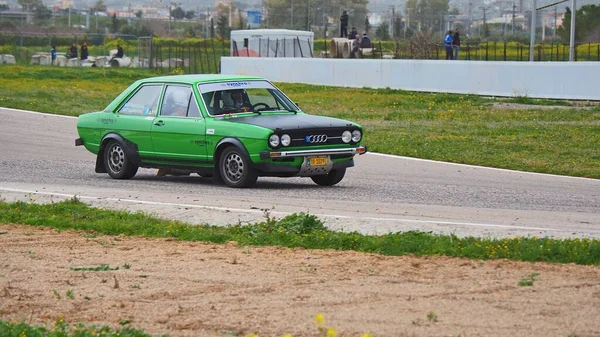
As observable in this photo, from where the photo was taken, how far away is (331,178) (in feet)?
47.8

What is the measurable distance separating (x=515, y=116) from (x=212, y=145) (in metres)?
13.6

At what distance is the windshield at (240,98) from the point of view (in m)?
14.6

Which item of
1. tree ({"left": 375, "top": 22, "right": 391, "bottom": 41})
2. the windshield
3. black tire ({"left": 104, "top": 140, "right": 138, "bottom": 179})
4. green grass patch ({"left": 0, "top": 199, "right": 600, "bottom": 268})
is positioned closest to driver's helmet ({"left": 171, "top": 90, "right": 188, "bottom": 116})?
the windshield

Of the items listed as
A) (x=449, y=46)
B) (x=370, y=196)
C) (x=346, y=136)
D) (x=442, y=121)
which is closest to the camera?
(x=370, y=196)

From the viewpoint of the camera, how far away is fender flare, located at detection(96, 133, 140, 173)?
15078 millimetres

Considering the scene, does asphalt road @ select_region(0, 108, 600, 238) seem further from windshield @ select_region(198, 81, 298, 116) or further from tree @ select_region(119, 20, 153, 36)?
tree @ select_region(119, 20, 153, 36)

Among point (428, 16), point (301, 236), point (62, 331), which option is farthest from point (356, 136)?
point (428, 16)

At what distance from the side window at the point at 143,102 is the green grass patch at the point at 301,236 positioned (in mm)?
3420

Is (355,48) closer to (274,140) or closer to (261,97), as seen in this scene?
(261,97)

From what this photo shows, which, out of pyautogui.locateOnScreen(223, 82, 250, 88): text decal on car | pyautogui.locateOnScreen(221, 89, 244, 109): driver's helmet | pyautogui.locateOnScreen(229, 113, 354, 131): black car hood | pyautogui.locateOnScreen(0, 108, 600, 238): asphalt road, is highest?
pyautogui.locateOnScreen(223, 82, 250, 88): text decal on car

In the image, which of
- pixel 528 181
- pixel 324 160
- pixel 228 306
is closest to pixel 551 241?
pixel 228 306

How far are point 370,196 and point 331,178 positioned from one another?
1362mm

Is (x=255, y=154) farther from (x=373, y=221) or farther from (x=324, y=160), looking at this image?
(x=373, y=221)

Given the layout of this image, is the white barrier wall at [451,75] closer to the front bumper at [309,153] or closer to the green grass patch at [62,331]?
the front bumper at [309,153]
